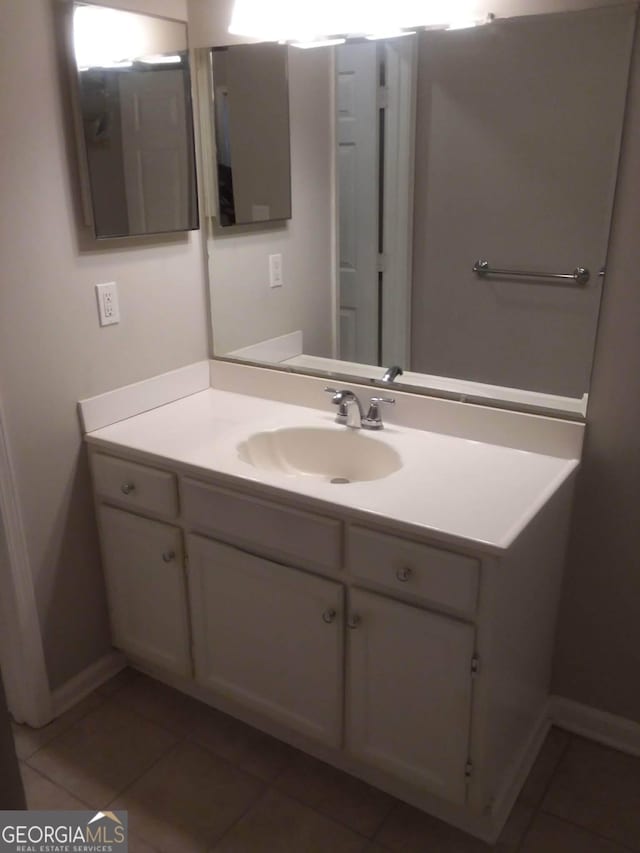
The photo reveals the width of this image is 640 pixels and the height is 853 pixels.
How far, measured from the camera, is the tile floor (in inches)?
68.6

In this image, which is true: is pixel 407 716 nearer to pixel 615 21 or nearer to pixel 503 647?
pixel 503 647

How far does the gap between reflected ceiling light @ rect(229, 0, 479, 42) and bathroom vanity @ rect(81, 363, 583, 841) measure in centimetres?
94

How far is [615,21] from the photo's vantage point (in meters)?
1.55

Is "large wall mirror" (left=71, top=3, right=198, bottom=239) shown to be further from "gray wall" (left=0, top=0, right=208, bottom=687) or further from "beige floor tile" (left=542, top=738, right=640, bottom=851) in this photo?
"beige floor tile" (left=542, top=738, right=640, bottom=851)

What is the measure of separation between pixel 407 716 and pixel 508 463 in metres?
0.64

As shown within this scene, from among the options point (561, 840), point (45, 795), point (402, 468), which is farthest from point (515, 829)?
point (45, 795)

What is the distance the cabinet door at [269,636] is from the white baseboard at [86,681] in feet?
1.34

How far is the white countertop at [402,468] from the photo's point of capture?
1.54 meters

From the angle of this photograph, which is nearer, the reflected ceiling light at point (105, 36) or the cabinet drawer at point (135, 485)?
the reflected ceiling light at point (105, 36)

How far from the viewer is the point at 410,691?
165 centimetres

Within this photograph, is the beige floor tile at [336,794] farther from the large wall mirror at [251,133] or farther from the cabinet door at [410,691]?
the large wall mirror at [251,133]

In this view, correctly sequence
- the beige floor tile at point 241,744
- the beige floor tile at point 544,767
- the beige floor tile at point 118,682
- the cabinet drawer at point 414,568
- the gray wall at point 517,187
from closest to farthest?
the cabinet drawer at point 414,568 → the gray wall at point 517,187 → the beige floor tile at point 544,767 → the beige floor tile at point 241,744 → the beige floor tile at point 118,682

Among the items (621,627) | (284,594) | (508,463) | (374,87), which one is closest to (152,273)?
(374,87)

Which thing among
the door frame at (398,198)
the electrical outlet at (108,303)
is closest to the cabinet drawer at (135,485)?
the electrical outlet at (108,303)
